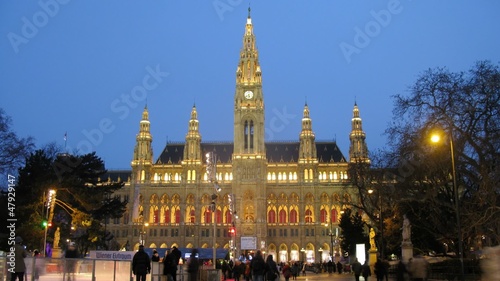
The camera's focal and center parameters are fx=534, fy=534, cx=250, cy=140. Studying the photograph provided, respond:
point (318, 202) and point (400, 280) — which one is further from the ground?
point (318, 202)

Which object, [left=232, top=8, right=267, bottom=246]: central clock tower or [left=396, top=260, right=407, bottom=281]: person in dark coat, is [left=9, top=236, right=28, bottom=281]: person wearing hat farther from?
[left=232, top=8, right=267, bottom=246]: central clock tower

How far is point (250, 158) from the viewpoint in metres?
109

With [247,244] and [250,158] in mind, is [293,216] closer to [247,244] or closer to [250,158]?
[250,158]

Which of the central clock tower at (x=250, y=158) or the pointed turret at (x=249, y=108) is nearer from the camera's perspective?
the central clock tower at (x=250, y=158)

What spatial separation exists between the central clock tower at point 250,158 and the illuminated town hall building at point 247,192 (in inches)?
7.9

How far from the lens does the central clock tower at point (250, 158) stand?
107m

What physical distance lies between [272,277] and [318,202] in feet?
294

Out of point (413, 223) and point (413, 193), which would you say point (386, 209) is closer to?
point (413, 223)

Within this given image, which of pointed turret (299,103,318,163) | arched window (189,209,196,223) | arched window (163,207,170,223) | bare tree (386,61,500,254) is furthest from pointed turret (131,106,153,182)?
bare tree (386,61,500,254)

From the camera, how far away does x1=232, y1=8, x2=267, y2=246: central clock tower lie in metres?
107

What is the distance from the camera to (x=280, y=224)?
110125mm

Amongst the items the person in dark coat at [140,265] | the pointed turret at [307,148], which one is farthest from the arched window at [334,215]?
the person in dark coat at [140,265]

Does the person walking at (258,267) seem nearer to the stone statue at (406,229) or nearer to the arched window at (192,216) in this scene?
the stone statue at (406,229)

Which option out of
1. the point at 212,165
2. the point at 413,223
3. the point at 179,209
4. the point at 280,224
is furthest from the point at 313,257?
the point at 212,165
